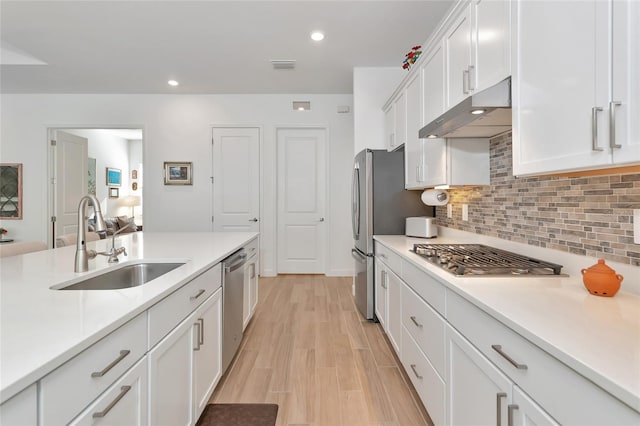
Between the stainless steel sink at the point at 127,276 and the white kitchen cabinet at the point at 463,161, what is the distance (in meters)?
1.84

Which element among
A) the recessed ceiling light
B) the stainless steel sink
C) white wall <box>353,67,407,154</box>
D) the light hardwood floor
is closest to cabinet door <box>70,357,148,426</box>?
the stainless steel sink

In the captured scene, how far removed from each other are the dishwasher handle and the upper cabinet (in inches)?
67.6

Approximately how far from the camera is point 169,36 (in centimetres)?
324

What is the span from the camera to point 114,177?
7.57 meters

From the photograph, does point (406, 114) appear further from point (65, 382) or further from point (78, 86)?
point (78, 86)

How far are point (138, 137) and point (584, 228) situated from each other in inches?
363

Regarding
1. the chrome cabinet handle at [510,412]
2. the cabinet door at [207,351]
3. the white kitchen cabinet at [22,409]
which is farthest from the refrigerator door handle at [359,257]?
the white kitchen cabinet at [22,409]

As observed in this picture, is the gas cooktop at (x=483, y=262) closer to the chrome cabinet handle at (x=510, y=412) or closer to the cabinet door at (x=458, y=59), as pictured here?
the chrome cabinet handle at (x=510, y=412)

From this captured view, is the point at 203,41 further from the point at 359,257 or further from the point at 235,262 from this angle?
the point at 359,257

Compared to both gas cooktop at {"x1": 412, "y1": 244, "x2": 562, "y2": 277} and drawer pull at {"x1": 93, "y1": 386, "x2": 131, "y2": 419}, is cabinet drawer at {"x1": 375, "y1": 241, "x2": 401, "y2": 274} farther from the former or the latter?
drawer pull at {"x1": 93, "y1": 386, "x2": 131, "y2": 419}

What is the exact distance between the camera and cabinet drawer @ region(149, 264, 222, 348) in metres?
1.15

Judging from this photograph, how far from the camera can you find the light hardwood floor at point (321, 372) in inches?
70.9

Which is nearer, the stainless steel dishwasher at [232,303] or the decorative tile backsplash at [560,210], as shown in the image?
the decorative tile backsplash at [560,210]

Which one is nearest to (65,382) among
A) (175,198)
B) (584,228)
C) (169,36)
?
(584,228)
